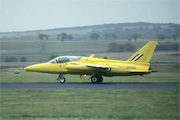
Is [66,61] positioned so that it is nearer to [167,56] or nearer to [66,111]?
[66,111]

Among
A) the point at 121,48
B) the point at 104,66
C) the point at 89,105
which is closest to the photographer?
the point at 89,105

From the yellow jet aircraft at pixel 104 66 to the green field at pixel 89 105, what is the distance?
7.65 meters

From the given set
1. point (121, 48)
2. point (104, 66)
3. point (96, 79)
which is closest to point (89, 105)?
point (104, 66)

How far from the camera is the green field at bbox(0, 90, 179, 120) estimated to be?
12.3 m

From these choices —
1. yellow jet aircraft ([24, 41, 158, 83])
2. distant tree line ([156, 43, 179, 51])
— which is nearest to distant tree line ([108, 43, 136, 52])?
distant tree line ([156, 43, 179, 51])

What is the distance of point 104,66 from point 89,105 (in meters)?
11.8

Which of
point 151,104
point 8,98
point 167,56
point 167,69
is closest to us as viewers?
point 151,104

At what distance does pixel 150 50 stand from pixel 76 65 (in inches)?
254

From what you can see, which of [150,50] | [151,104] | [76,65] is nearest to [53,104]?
[151,104]

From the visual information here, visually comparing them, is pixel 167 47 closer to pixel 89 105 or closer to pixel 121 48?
pixel 121 48

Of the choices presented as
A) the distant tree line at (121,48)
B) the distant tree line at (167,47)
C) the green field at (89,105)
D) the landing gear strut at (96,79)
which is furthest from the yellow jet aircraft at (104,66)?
the distant tree line at (121,48)

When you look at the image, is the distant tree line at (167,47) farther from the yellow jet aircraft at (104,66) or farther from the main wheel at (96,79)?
the main wheel at (96,79)

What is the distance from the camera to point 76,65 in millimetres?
26781

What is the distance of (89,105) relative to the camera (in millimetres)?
14641
